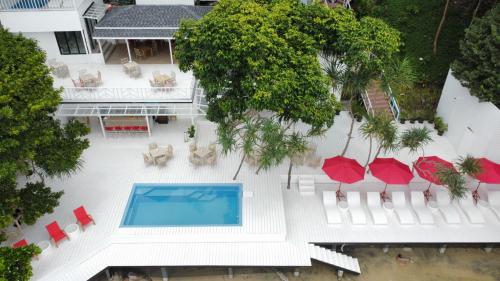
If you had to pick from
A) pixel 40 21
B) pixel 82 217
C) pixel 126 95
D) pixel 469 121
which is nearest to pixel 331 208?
pixel 469 121

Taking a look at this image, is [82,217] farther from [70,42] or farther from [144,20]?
[144,20]

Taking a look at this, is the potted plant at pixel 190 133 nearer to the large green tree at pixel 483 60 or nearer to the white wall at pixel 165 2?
the white wall at pixel 165 2

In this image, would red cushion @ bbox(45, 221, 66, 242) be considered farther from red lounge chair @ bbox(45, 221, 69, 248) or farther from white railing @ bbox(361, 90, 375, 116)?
white railing @ bbox(361, 90, 375, 116)

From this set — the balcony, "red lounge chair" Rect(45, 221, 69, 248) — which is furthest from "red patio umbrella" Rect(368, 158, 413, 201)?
"red lounge chair" Rect(45, 221, 69, 248)

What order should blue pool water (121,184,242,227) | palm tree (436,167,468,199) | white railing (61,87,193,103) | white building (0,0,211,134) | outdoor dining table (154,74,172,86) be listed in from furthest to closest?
1. outdoor dining table (154,74,172,86)
2. white building (0,0,211,134)
3. white railing (61,87,193,103)
4. blue pool water (121,184,242,227)
5. palm tree (436,167,468,199)

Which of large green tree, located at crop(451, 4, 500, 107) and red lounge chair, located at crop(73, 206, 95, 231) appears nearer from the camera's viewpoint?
red lounge chair, located at crop(73, 206, 95, 231)

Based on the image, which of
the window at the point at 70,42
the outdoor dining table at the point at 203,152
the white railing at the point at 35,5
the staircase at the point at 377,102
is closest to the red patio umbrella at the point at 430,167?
the staircase at the point at 377,102

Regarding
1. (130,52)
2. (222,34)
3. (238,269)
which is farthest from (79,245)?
(130,52)
